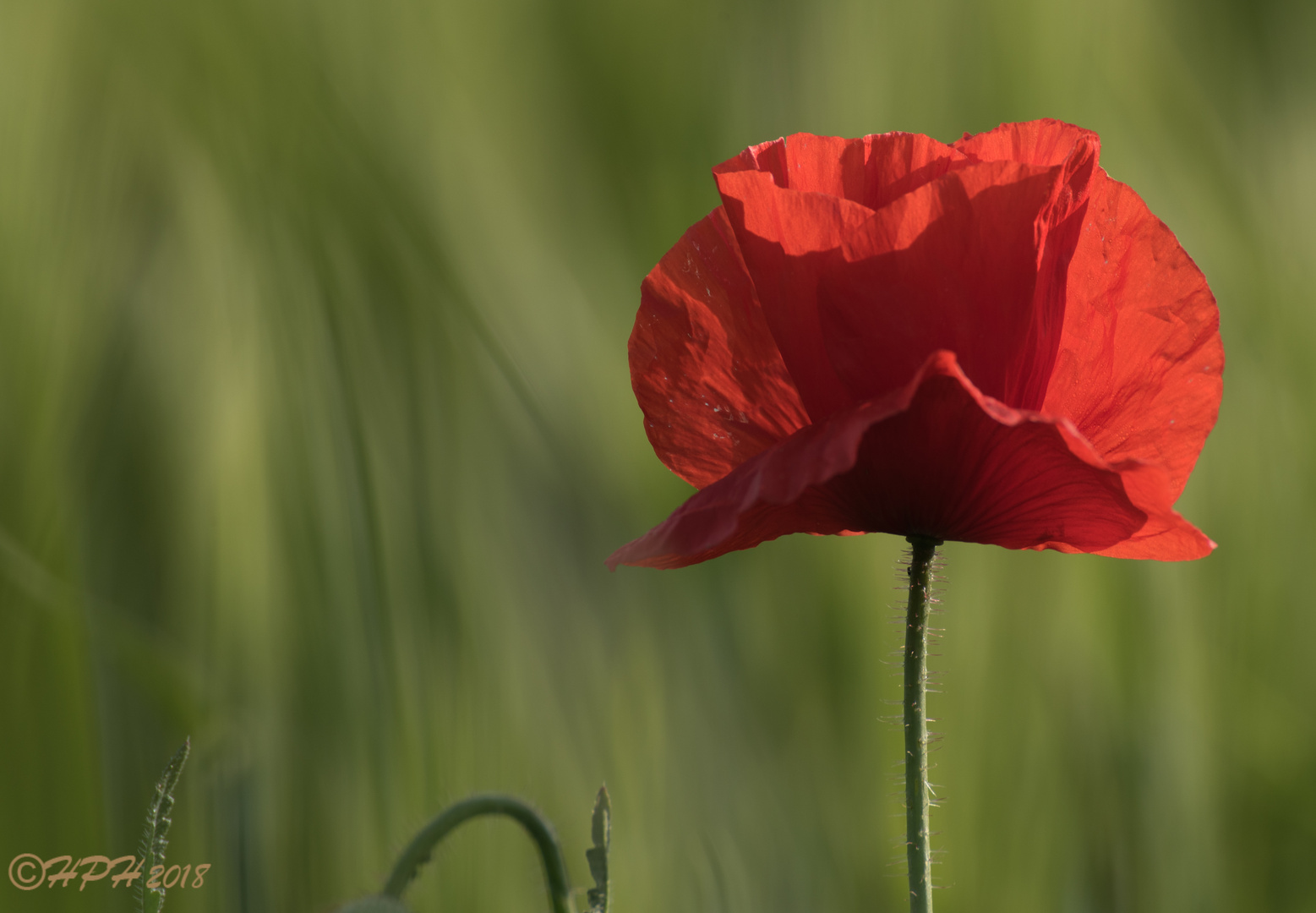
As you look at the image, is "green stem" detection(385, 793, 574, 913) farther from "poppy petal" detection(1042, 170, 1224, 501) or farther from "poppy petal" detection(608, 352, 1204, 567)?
"poppy petal" detection(1042, 170, 1224, 501)

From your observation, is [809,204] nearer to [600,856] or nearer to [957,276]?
[957,276]

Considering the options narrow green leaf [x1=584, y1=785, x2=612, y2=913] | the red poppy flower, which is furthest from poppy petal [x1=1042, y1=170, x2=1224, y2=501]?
narrow green leaf [x1=584, y1=785, x2=612, y2=913]

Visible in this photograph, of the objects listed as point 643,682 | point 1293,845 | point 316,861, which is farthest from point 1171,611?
point 316,861

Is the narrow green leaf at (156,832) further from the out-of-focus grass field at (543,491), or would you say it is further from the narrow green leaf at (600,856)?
the out-of-focus grass field at (543,491)

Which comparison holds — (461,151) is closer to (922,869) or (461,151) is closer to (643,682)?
(643,682)

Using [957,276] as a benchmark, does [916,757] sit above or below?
below

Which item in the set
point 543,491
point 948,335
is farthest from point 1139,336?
point 543,491
